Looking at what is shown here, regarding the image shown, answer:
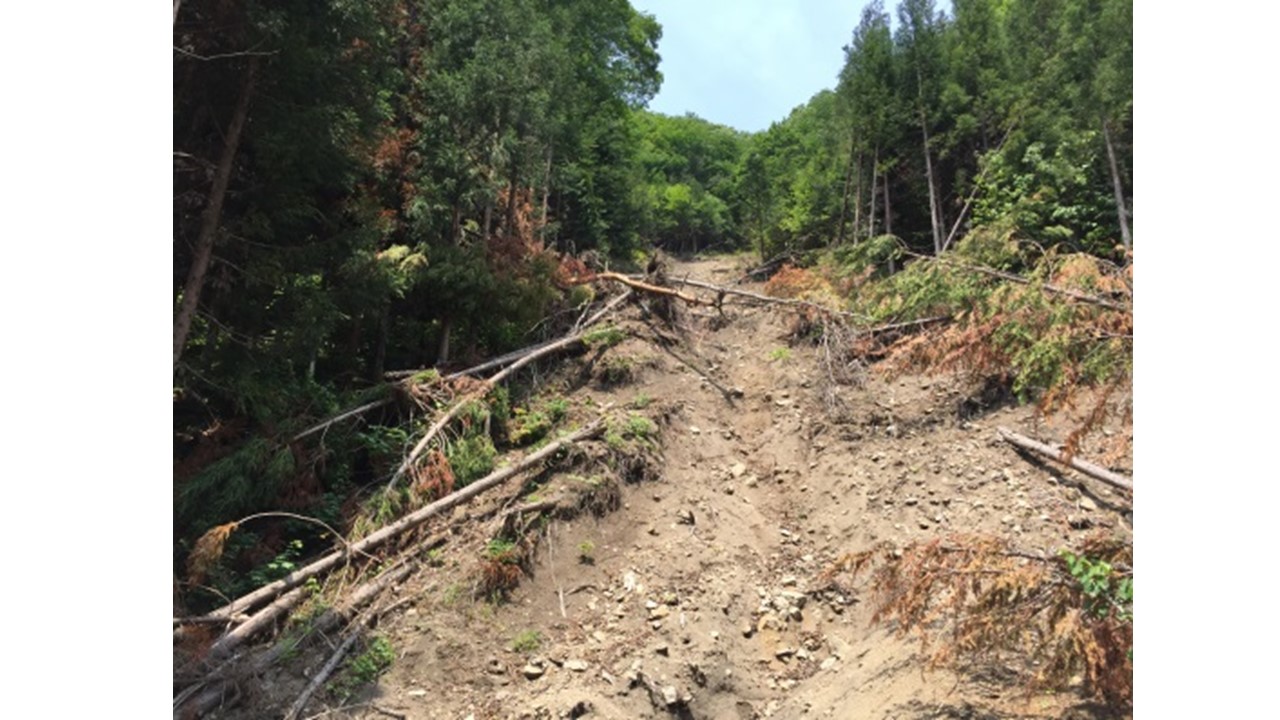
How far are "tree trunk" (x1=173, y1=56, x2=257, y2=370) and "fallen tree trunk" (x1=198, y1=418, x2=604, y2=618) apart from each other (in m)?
2.34

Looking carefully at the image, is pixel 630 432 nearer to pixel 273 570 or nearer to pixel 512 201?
pixel 273 570

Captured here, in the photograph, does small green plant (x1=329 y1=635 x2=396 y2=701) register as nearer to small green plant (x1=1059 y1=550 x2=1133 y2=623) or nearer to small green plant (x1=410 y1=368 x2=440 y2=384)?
small green plant (x1=410 y1=368 x2=440 y2=384)

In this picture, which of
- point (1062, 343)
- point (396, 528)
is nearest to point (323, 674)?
point (396, 528)

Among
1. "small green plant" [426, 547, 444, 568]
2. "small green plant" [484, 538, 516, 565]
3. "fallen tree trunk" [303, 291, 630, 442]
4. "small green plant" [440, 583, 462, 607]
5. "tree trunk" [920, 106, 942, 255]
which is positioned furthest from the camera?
"tree trunk" [920, 106, 942, 255]

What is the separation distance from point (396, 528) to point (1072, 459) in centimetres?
652

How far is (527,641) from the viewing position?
5.94m

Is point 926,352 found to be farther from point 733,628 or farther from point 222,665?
point 222,665

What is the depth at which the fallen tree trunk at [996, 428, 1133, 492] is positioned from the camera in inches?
219

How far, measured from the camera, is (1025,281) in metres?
5.39

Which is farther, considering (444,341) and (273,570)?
(444,341)

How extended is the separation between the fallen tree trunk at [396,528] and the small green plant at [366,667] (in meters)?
1.08

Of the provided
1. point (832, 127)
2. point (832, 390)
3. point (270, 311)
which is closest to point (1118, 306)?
point (832, 390)

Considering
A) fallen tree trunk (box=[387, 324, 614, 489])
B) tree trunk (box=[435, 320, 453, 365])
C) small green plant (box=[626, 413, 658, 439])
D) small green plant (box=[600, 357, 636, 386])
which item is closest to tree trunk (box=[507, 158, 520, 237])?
tree trunk (box=[435, 320, 453, 365])

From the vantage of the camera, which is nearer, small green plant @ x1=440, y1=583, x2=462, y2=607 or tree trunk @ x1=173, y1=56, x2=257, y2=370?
small green plant @ x1=440, y1=583, x2=462, y2=607
